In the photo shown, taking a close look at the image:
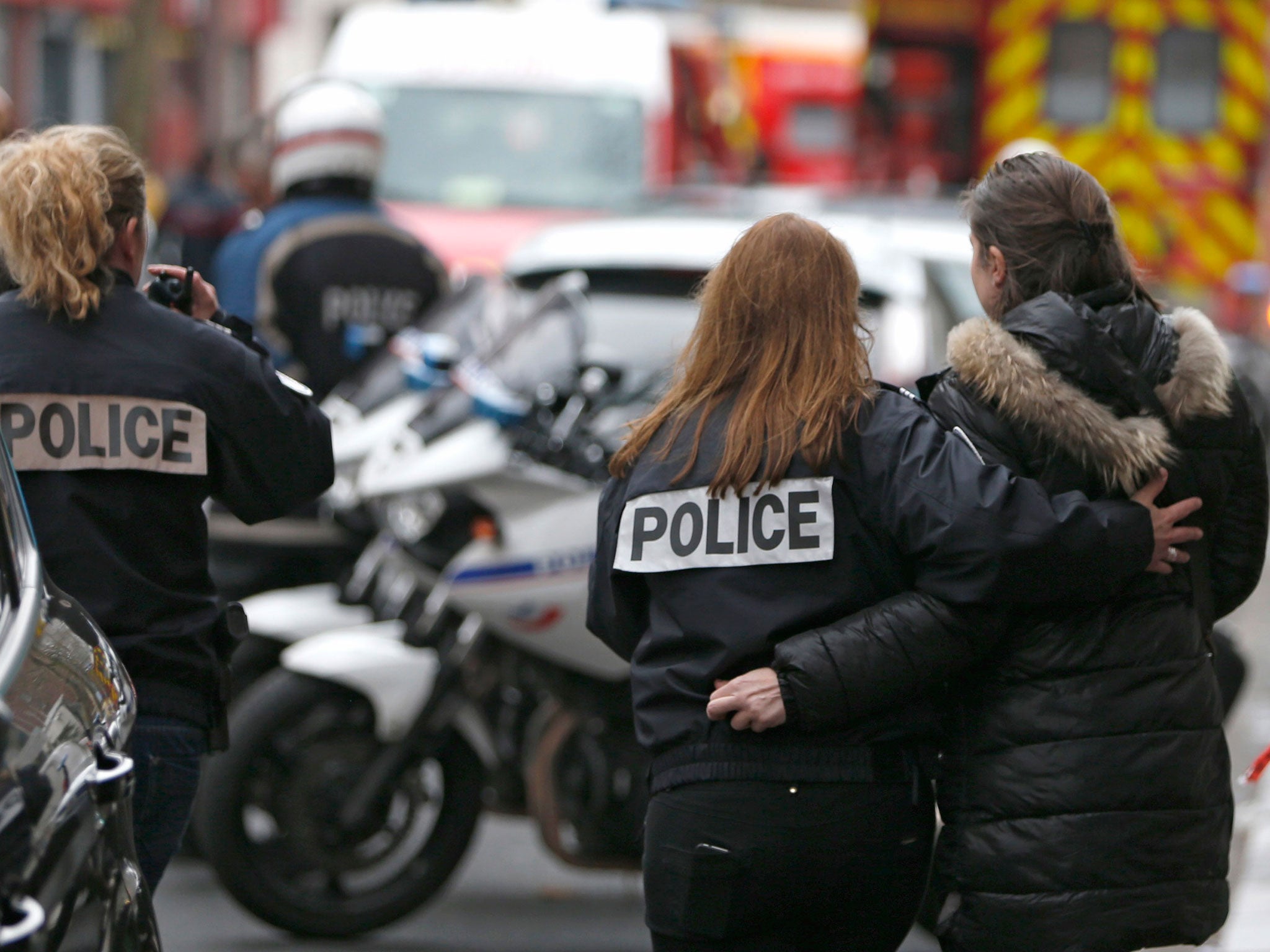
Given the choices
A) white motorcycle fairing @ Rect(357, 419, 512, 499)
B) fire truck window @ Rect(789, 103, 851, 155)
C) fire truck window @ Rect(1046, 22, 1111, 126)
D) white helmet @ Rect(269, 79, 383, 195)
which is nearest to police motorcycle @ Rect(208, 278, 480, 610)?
white motorcycle fairing @ Rect(357, 419, 512, 499)

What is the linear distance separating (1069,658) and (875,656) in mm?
294

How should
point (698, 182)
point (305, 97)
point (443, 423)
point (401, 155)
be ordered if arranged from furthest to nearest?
point (698, 182), point (401, 155), point (305, 97), point (443, 423)

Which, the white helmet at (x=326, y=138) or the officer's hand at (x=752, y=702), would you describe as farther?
the white helmet at (x=326, y=138)

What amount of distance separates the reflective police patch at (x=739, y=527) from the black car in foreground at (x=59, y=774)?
32.5 inches

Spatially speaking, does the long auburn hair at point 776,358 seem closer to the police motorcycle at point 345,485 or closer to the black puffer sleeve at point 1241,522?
the black puffer sleeve at point 1241,522

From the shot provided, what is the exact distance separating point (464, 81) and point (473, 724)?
7.03 meters

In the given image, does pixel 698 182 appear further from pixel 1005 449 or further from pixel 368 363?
pixel 1005 449

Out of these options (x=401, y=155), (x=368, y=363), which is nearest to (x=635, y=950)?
(x=368, y=363)

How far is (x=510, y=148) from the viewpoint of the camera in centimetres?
1170

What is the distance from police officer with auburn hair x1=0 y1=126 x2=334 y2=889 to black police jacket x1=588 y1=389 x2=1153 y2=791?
799 mm

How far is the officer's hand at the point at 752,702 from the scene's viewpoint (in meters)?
3.09

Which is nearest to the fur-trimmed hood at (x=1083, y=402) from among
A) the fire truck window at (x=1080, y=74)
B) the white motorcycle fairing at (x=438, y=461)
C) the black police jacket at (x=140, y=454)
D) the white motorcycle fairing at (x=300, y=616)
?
the black police jacket at (x=140, y=454)

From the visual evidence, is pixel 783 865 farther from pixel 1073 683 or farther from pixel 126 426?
pixel 126 426

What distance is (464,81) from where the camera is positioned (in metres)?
11.8
